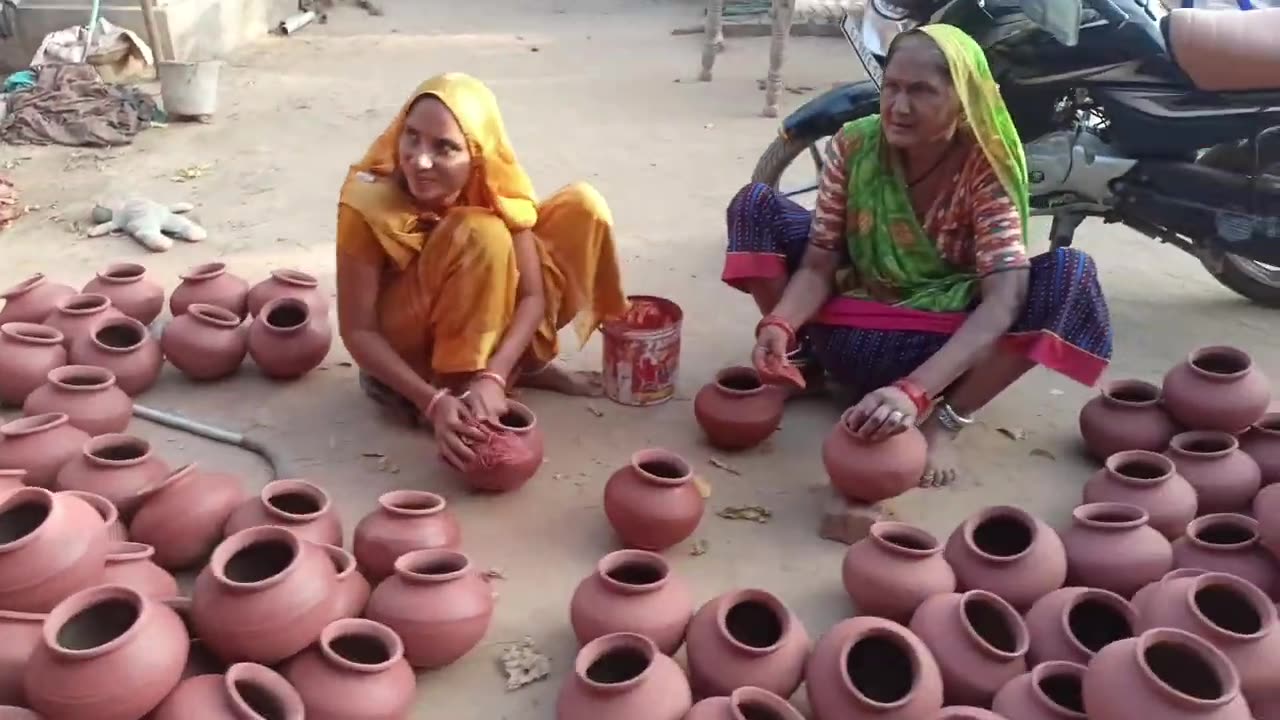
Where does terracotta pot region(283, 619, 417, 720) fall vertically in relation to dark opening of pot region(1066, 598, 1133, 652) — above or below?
above

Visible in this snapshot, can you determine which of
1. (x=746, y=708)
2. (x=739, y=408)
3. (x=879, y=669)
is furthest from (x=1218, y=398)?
(x=746, y=708)

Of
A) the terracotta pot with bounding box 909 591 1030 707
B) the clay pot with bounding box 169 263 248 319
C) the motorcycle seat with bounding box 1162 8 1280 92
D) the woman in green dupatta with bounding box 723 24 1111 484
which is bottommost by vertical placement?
the terracotta pot with bounding box 909 591 1030 707

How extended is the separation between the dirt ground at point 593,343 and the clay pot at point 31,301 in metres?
0.38

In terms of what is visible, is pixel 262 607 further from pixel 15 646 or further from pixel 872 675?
pixel 872 675

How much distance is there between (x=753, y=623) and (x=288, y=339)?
1695 millimetres

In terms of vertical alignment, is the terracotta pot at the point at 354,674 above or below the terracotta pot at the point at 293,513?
below

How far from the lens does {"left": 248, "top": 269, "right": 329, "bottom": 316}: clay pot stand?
3.28 m

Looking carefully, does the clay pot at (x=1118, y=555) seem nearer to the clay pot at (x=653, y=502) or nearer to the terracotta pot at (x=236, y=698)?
the clay pot at (x=653, y=502)

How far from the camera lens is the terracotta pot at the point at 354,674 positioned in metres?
1.86

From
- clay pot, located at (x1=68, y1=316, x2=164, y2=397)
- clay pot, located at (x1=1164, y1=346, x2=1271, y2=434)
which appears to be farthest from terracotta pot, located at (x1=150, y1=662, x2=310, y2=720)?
clay pot, located at (x1=1164, y1=346, x2=1271, y2=434)

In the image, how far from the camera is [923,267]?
9.55 feet

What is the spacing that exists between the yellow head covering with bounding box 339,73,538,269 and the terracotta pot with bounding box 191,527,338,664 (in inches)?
38.6

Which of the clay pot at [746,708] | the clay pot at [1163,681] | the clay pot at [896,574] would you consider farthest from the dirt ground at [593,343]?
the clay pot at [1163,681]

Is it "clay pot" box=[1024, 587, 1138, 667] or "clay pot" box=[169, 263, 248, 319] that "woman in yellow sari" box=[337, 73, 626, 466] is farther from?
"clay pot" box=[1024, 587, 1138, 667]
